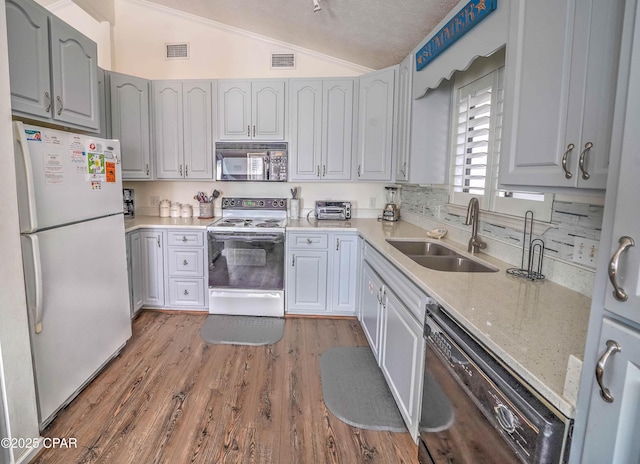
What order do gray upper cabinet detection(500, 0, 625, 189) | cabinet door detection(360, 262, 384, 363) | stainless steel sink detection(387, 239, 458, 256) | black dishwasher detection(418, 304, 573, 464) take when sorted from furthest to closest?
stainless steel sink detection(387, 239, 458, 256), cabinet door detection(360, 262, 384, 363), gray upper cabinet detection(500, 0, 625, 189), black dishwasher detection(418, 304, 573, 464)

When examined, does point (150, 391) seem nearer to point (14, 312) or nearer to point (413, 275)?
point (14, 312)

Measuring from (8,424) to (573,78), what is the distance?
256 cm

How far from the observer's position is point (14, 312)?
1.46 metres

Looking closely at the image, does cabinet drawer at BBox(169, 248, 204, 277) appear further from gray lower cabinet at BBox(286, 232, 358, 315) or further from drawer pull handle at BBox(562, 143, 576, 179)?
drawer pull handle at BBox(562, 143, 576, 179)

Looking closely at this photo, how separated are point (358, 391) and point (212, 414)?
90 centimetres

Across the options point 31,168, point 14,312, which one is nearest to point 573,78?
point 31,168

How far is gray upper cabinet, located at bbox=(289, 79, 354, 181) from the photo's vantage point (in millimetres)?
3191

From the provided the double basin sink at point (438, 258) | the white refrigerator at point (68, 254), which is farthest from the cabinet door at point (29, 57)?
the double basin sink at point (438, 258)

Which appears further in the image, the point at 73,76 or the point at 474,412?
the point at 73,76

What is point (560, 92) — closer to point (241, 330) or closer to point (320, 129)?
point (320, 129)

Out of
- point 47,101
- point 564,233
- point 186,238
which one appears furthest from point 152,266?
point 564,233

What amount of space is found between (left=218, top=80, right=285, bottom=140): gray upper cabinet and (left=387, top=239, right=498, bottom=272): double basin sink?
172 centimetres

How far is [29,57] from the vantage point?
1.72 meters

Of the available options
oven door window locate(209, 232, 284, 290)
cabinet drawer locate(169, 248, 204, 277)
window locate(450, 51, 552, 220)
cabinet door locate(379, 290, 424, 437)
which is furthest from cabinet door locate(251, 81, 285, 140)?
cabinet door locate(379, 290, 424, 437)
